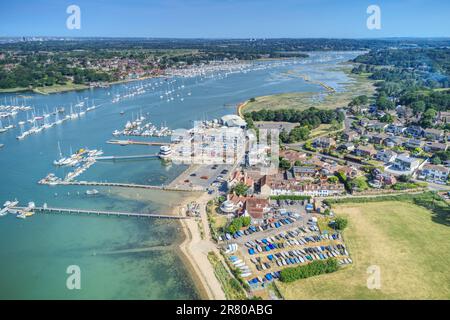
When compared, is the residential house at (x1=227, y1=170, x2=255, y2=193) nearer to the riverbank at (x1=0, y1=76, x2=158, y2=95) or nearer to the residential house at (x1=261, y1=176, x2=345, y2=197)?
the residential house at (x1=261, y1=176, x2=345, y2=197)

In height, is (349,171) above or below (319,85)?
below

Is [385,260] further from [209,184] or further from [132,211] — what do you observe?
[132,211]

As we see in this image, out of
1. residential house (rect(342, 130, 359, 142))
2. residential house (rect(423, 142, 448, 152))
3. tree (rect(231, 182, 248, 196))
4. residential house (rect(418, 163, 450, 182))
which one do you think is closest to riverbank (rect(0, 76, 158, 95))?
residential house (rect(342, 130, 359, 142))

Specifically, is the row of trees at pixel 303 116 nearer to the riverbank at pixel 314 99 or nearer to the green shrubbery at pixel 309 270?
the riverbank at pixel 314 99

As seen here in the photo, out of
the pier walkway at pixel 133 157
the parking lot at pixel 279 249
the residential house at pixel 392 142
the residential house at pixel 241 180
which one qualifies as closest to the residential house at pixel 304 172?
the residential house at pixel 241 180

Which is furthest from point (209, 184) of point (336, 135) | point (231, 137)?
point (336, 135)

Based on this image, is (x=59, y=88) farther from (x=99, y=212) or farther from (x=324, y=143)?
(x=324, y=143)
